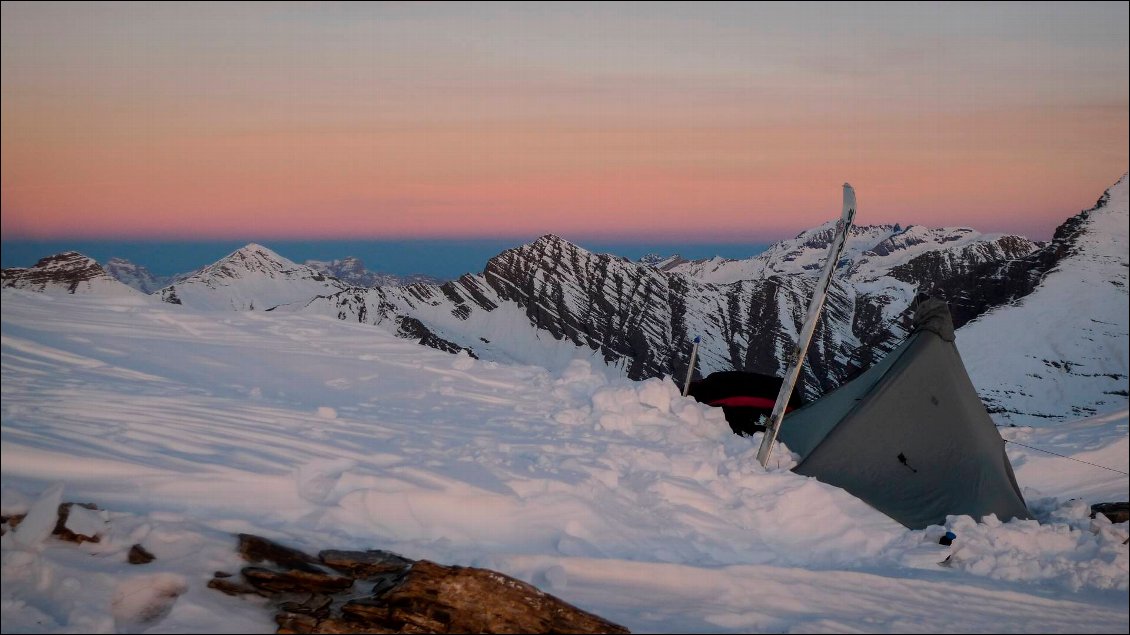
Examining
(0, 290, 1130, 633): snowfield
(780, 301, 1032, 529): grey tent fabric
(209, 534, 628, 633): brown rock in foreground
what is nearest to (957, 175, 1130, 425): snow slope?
(780, 301, 1032, 529): grey tent fabric

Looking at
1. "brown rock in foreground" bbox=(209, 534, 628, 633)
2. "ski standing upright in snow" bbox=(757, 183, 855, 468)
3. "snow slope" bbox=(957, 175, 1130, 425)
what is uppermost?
"ski standing upright in snow" bbox=(757, 183, 855, 468)

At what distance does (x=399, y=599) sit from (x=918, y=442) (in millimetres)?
7150

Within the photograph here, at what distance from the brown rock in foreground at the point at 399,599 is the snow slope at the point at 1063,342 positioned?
132219 mm

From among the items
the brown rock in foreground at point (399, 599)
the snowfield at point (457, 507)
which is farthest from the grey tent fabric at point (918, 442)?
the brown rock in foreground at point (399, 599)

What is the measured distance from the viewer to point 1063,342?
153625 millimetres

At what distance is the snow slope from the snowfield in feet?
421

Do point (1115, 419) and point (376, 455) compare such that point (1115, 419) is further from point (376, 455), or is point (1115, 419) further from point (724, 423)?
point (376, 455)

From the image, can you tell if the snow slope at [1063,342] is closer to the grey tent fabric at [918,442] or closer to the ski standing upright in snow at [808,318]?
the grey tent fabric at [918,442]

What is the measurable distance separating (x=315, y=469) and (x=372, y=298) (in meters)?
177

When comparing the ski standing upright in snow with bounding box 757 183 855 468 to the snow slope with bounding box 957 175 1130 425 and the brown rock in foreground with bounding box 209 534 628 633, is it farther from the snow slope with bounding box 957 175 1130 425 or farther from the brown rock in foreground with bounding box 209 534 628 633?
the snow slope with bounding box 957 175 1130 425

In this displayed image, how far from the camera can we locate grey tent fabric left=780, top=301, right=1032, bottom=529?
9.53 metres

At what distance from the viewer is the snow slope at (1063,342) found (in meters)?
138

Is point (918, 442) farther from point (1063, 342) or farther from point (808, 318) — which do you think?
point (1063, 342)

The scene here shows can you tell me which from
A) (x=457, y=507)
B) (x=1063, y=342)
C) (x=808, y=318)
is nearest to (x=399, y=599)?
(x=457, y=507)
